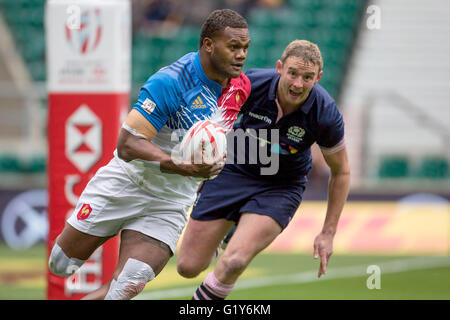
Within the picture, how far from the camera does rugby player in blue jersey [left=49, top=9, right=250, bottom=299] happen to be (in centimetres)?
480

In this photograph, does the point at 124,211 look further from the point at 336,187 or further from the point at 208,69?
the point at 336,187

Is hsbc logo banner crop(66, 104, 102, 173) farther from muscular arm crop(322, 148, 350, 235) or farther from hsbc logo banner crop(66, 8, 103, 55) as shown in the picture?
muscular arm crop(322, 148, 350, 235)

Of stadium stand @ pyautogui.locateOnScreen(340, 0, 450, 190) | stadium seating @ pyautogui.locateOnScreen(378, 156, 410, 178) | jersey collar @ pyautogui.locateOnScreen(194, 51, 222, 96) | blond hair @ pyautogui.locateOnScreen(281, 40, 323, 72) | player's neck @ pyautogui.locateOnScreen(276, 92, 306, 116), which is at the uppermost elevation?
blond hair @ pyautogui.locateOnScreen(281, 40, 323, 72)

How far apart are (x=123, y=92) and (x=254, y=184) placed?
1655 mm

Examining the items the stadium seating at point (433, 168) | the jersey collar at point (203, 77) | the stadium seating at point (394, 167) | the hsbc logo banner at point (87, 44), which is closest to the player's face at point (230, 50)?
the jersey collar at point (203, 77)

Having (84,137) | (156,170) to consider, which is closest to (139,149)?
(156,170)

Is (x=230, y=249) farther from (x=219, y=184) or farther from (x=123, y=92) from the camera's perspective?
(x=123, y=92)

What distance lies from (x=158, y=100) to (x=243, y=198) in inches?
60.6

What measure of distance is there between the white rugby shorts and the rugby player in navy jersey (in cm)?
66

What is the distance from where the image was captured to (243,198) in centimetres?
604

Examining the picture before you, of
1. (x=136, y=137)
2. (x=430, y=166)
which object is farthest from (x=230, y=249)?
(x=430, y=166)

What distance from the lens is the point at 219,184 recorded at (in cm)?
621

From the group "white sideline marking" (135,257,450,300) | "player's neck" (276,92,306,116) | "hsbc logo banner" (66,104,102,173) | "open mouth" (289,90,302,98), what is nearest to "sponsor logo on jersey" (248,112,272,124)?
"player's neck" (276,92,306,116)

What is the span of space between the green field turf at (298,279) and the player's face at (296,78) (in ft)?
10.1
